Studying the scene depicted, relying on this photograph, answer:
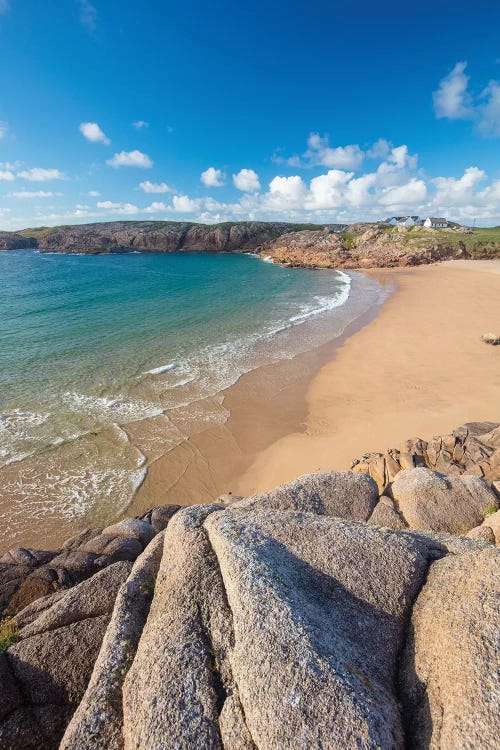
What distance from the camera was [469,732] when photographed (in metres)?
4.06

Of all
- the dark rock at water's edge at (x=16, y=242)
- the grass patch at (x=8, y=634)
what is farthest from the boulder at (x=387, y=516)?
the dark rock at water's edge at (x=16, y=242)

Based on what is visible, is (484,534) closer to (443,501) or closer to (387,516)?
(443,501)

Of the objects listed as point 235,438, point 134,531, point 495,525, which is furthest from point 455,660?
point 235,438

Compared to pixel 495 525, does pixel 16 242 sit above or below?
above

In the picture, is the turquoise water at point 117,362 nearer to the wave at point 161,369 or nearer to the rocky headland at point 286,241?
the wave at point 161,369

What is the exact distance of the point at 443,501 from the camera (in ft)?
36.5

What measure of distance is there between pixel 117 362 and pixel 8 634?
2516 centimetres

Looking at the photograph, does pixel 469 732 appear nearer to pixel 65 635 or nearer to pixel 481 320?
pixel 65 635

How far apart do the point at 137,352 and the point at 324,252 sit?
101 metres

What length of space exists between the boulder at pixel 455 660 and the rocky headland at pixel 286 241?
106 metres

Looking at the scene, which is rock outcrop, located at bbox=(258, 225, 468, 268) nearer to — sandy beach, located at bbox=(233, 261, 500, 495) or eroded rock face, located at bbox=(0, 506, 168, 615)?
sandy beach, located at bbox=(233, 261, 500, 495)

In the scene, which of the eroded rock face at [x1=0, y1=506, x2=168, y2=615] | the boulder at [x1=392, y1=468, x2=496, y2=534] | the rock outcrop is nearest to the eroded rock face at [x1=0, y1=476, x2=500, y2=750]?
the eroded rock face at [x1=0, y1=506, x2=168, y2=615]

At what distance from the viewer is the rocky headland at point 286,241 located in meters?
104

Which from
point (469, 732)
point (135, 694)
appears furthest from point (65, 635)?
point (469, 732)
